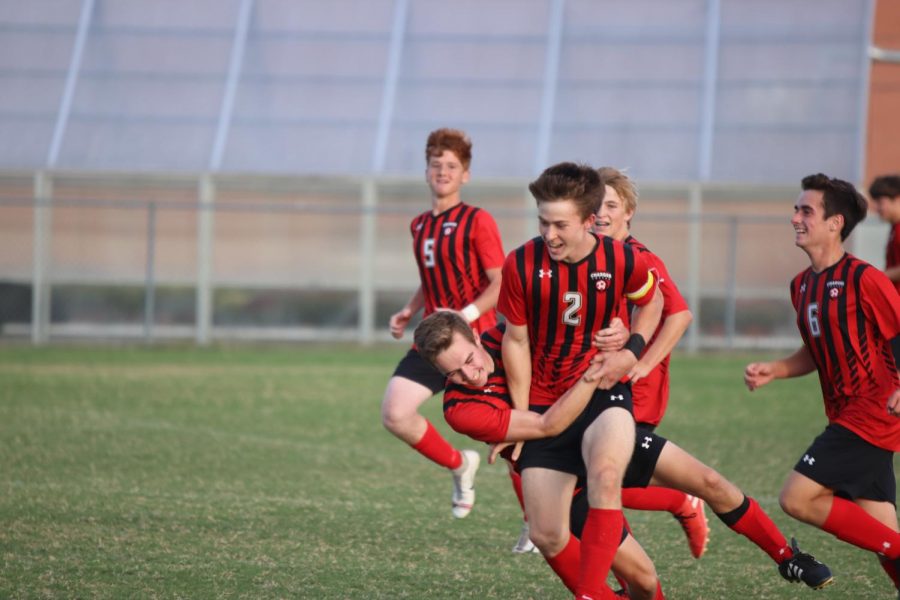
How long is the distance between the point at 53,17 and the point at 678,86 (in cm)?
1019

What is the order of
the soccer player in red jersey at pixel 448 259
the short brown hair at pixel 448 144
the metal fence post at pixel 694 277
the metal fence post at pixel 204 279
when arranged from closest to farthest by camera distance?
the soccer player in red jersey at pixel 448 259 → the short brown hair at pixel 448 144 → the metal fence post at pixel 694 277 → the metal fence post at pixel 204 279

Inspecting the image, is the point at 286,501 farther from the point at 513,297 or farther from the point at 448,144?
the point at 513,297

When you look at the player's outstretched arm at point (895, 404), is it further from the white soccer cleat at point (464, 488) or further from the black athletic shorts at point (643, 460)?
the white soccer cleat at point (464, 488)

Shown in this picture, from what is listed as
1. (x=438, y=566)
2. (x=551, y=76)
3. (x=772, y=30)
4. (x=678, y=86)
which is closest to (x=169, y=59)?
(x=551, y=76)

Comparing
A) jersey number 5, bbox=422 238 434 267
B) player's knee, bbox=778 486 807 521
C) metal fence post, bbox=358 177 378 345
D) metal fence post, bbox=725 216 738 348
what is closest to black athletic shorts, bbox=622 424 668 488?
player's knee, bbox=778 486 807 521

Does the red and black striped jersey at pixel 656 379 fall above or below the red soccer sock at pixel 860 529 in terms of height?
above

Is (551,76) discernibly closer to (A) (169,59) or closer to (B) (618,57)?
(B) (618,57)

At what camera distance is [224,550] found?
550 centimetres

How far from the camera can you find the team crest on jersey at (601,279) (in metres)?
4.43

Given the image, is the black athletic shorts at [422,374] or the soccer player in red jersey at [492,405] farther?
the black athletic shorts at [422,374]

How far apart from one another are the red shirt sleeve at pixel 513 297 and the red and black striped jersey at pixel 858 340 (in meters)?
1.25

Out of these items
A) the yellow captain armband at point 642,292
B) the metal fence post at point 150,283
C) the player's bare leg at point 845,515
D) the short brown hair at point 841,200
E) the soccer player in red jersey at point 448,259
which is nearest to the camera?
the yellow captain armband at point 642,292

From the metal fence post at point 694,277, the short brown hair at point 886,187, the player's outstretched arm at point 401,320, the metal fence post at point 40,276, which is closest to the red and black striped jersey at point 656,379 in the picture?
the player's outstretched arm at point 401,320

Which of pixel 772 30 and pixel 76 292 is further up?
pixel 772 30
